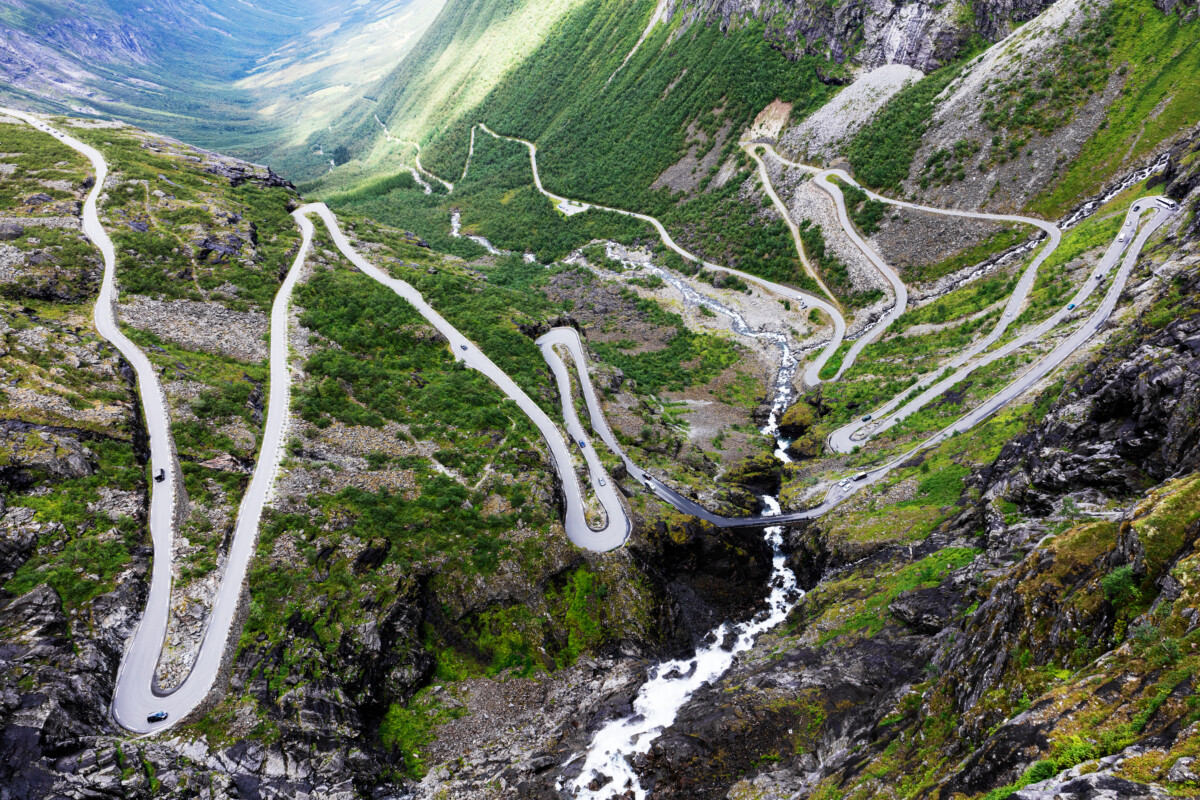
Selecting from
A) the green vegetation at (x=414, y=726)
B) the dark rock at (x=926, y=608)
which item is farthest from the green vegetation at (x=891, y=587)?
the green vegetation at (x=414, y=726)

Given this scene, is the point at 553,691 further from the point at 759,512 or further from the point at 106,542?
the point at 106,542

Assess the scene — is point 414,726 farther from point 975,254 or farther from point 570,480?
point 975,254

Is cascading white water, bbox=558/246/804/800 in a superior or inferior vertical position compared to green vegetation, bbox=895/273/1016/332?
inferior

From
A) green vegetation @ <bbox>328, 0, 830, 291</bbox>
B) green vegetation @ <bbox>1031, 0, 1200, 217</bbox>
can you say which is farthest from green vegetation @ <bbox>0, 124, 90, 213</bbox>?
green vegetation @ <bbox>1031, 0, 1200, 217</bbox>

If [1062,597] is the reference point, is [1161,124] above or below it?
above

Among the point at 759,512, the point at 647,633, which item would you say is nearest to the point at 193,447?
the point at 647,633

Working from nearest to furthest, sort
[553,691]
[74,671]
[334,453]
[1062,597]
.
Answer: [1062,597] < [74,671] < [553,691] < [334,453]

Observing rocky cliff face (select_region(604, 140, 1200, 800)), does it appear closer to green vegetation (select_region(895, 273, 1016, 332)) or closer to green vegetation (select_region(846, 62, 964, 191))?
green vegetation (select_region(895, 273, 1016, 332))
